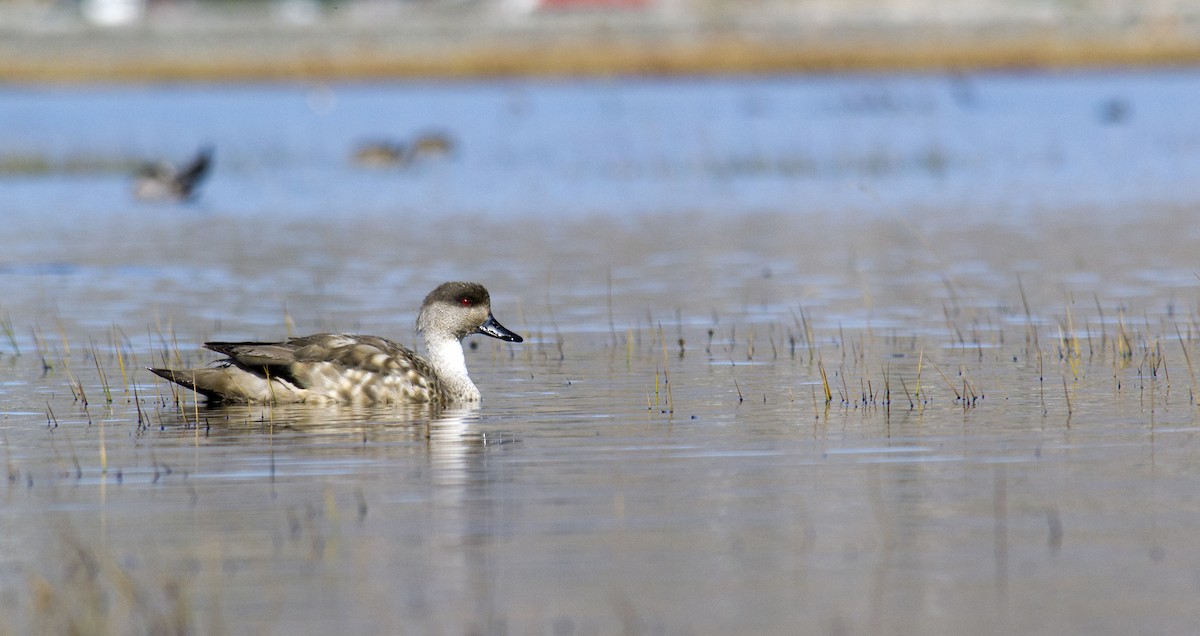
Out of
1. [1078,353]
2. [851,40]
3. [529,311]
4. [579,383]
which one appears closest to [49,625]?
[579,383]

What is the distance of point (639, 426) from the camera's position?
388 inches

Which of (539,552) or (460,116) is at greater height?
(460,116)

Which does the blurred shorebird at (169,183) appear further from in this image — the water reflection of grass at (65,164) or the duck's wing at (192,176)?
the water reflection of grass at (65,164)

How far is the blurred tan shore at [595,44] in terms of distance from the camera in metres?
60.1

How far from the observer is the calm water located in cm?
622

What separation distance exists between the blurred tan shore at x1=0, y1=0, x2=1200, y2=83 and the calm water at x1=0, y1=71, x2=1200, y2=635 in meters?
29.9

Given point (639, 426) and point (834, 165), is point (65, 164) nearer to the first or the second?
point (834, 165)

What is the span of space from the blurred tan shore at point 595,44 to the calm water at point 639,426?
29909 mm

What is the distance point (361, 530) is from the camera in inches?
284

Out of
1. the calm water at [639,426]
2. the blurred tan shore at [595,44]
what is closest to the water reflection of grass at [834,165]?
the calm water at [639,426]

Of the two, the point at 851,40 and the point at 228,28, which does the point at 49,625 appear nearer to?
the point at 851,40

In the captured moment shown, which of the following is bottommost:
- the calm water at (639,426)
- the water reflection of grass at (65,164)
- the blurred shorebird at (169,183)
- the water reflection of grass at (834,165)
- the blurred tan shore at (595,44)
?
the calm water at (639,426)

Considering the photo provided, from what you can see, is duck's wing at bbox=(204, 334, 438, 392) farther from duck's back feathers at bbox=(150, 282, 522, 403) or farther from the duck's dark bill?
the duck's dark bill

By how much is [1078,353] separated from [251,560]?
6772 millimetres
